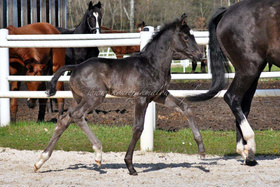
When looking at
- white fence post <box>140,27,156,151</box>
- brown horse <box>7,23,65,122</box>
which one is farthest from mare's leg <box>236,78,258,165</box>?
brown horse <box>7,23,65,122</box>

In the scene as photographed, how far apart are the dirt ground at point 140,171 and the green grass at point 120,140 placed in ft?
1.18

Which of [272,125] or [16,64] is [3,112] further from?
[272,125]

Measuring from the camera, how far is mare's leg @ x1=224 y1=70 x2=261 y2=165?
5250 millimetres

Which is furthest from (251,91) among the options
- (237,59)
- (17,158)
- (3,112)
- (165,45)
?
(3,112)

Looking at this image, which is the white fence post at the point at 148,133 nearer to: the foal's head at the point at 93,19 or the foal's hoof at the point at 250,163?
Result: the foal's hoof at the point at 250,163

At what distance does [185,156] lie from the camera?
5.84 metres

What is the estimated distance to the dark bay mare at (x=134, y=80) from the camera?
15.6 ft

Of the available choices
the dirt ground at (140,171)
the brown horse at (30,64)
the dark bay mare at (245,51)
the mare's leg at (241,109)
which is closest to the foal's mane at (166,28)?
the dark bay mare at (245,51)

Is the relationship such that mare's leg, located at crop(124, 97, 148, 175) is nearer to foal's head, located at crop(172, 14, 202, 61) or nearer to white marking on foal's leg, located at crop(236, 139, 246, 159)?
foal's head, located at crop(172, 14, 202, 61)

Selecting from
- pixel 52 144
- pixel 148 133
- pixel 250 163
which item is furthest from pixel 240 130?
pixel 52 144

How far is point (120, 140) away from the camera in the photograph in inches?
270

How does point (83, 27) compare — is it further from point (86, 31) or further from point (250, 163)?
point (250, 163)

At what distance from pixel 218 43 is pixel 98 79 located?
185cm

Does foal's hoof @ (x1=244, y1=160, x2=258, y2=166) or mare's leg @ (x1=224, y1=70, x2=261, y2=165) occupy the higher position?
mare's leg @ (x1=224, y1=70, x2=261, y2=165)
